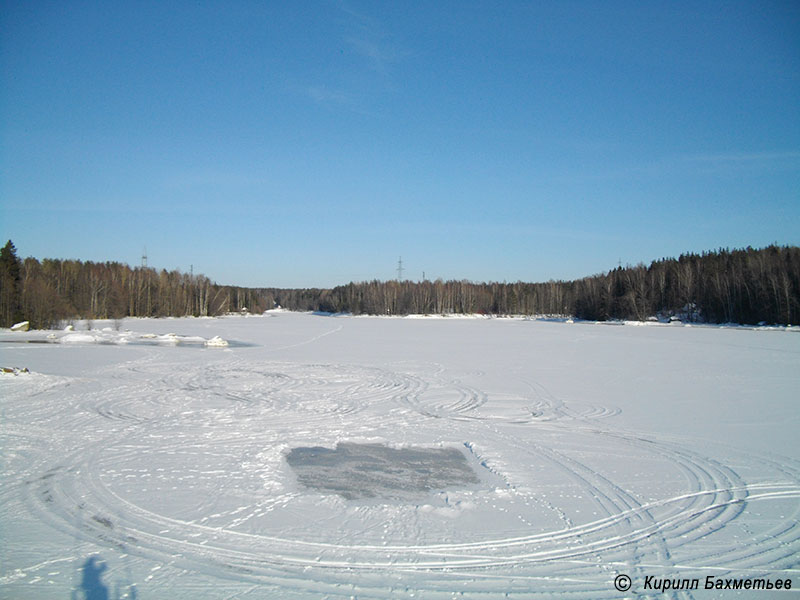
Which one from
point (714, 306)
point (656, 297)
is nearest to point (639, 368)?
point (714, 306)

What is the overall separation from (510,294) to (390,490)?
98.8m

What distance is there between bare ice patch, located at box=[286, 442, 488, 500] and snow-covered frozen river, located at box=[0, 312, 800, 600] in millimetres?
Result: 41

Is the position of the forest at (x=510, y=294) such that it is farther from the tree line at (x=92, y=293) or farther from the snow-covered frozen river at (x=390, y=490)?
the snow-covered frozen river at (x=390, y=490)

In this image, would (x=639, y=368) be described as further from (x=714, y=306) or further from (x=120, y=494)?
(x=714, y=306)

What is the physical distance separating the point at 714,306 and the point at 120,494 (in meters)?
Answer: 66.1

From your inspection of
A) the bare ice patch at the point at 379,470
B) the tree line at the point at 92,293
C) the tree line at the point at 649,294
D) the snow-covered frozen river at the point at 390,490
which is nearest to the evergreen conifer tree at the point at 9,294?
the tree line at the point at 92,293

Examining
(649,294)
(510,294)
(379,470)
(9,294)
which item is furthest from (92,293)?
(510,294)

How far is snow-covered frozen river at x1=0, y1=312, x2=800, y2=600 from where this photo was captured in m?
3.72

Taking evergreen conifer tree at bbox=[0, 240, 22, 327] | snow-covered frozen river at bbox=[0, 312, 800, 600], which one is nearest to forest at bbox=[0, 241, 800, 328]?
evergreen conifer tree at bbox=[0, 240, 22, 327]

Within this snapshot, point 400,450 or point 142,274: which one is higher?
point 142,274

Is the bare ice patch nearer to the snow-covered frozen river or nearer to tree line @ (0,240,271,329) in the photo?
the snow-covered frozen river

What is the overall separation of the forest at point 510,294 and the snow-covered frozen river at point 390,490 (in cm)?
3510

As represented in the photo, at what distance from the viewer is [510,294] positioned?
3989 inches

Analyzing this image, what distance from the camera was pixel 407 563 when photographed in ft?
12.6
